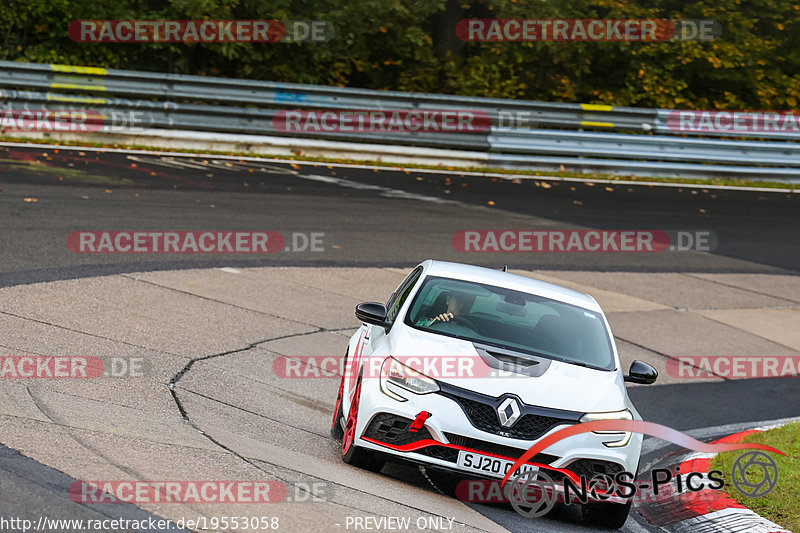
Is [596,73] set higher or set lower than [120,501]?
higher

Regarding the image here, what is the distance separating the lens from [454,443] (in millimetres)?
6676

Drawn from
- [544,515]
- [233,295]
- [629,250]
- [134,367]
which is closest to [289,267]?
[233,295]

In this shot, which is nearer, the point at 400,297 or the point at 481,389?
the point at 481,389

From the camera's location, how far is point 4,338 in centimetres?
895

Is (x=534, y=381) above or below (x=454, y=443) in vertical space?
above

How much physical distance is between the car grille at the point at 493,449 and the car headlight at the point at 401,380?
34 cm

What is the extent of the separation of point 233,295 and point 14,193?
15.6ft

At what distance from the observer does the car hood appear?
6805mm

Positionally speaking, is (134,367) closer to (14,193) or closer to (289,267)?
(289,267)

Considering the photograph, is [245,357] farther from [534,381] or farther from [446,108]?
[446,108]

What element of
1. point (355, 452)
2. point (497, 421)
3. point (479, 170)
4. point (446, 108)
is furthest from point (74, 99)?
point (497, 421)

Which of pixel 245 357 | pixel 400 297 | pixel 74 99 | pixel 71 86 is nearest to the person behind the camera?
pixel 400 297

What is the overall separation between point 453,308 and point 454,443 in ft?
4.87

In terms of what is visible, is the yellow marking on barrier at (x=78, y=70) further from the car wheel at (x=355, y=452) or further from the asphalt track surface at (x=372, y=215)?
the car wheel at (x=355, y=452)
